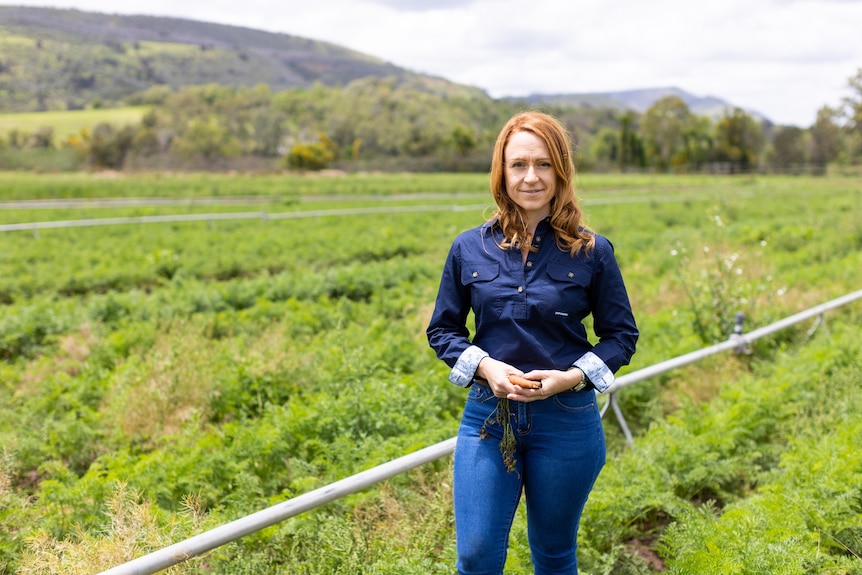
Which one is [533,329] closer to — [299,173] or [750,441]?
[750,441]

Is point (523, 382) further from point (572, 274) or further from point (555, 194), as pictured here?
point (555, 194)

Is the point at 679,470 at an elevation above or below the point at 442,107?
below

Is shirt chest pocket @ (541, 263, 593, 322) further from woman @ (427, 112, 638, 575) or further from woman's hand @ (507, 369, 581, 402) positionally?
woman's hand @ (507, 369, 581, 402)

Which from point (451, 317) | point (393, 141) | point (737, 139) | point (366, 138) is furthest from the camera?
point (366, 138)

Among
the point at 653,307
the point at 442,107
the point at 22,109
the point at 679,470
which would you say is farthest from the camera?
the point at 22,109

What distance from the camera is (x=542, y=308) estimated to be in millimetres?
2549

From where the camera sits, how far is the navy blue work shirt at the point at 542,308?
2.57 m

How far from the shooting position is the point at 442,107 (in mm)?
128250

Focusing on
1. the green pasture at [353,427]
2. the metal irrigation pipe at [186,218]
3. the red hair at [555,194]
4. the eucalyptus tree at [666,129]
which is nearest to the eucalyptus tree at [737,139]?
the eucalyptus tree at [666,129]

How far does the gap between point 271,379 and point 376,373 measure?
0.97 m

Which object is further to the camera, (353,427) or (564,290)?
(353,427)

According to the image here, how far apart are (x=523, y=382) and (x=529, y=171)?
81 centimetres

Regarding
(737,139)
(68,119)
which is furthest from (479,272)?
(68,119)


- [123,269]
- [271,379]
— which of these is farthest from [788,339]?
[123,269]
